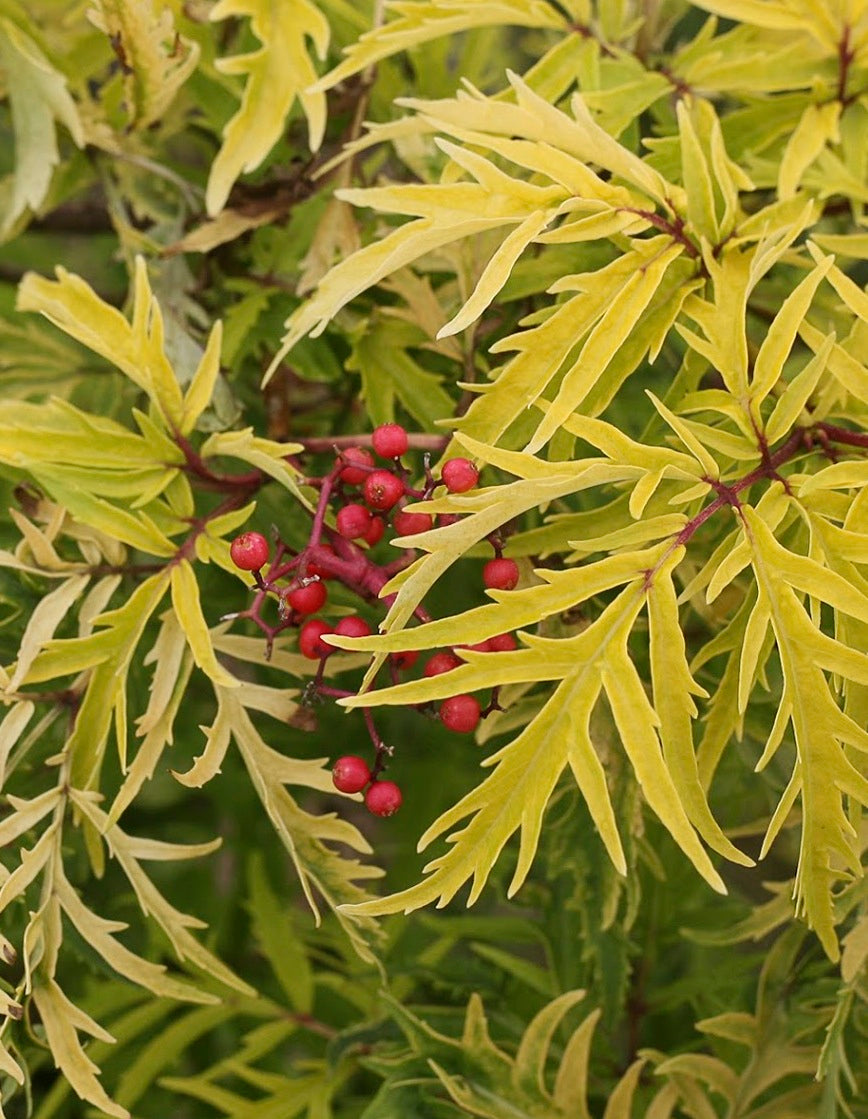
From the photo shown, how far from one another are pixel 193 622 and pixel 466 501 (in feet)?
0.58

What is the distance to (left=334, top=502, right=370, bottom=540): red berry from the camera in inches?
24.9

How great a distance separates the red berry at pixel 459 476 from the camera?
60cm

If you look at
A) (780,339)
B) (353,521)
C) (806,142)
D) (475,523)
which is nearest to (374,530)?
(353,521)

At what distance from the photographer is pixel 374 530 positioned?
25.5 inches

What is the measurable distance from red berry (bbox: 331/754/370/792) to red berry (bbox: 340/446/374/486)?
148mm

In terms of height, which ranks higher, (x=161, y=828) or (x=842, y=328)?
(x=842, y=328)

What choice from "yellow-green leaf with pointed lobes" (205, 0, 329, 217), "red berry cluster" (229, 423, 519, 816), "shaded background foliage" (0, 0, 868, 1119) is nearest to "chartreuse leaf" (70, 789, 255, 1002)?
"shaded background foliage" (0, 0, 868, 1119)

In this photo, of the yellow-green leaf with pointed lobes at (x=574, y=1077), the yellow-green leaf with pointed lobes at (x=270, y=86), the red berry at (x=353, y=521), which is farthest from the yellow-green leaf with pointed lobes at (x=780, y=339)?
the yellow-green leaf with pointed lobes at (x=574, y=1077)

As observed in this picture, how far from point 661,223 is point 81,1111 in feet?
2.89

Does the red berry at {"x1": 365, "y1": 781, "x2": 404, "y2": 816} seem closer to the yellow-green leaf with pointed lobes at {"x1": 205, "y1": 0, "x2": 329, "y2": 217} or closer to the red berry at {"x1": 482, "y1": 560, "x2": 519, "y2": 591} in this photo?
the red berry at {"x1": 482, "y1": 560, "x2": 519, "y2": 591}

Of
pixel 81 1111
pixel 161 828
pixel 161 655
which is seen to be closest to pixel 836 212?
pixel 161 655

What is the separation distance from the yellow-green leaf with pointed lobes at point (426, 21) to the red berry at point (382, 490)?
0.26 meters

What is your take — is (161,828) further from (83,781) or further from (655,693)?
(655,693)

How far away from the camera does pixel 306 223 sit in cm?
86
